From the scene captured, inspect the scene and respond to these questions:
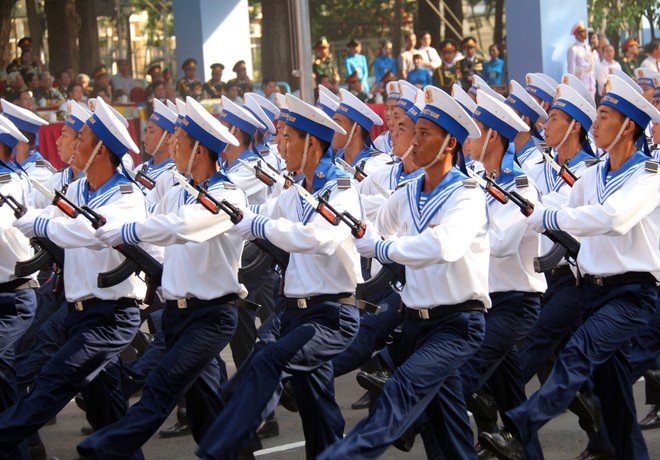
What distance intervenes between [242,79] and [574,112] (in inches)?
440

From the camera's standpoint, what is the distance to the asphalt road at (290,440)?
25.4ft

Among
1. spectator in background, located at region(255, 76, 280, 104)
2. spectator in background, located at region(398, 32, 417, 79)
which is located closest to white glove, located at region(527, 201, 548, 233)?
spectator in background, located at region(255, 76, 280, 104)

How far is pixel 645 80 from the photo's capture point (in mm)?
11773

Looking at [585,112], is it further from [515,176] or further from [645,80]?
[645,80]

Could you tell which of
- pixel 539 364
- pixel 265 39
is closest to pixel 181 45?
pixel 265 39

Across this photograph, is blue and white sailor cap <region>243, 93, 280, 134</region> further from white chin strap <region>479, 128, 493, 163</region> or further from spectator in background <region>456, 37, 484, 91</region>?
spectator in background <region>456, 37, 484, 91</region>

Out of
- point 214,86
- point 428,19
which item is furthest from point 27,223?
point 428,19

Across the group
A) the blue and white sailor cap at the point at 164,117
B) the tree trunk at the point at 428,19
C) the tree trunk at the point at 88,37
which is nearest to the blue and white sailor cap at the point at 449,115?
the blue and white sailor cap at the point at 164,117

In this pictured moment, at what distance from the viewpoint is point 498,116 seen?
7676 mm

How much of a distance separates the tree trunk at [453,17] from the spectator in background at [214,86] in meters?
7.07

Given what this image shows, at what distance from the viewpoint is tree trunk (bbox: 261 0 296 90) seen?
1868 centimetres

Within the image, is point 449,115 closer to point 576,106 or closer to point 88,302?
point 88,302

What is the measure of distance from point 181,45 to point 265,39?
141 cm

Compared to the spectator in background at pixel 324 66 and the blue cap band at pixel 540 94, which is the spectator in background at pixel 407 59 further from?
the blue cap band at pixel 540 94
